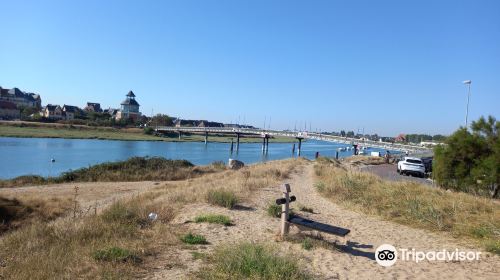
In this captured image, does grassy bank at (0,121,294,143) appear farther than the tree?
Yes

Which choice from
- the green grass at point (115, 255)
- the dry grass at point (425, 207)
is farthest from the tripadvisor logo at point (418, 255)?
the green grass at point (115, 255)

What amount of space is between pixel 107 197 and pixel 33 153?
38997mm

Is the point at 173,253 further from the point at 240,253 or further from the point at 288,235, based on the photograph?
the point at 288,235

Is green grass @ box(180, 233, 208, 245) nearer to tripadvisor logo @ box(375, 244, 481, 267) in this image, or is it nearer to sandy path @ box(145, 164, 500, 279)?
sandy path @ box(145, 164, 500, 279)

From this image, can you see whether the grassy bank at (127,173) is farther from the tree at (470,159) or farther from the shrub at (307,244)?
the shrub at (307,244)

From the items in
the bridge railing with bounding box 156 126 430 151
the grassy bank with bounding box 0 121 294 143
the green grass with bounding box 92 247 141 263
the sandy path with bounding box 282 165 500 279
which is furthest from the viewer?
the grassy bank with bounding box 0 121 294 143

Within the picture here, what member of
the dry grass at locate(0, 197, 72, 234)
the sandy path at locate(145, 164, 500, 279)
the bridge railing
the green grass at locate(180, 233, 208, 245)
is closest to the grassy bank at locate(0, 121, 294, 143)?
the bridge railing

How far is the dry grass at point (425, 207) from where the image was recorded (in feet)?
33.2

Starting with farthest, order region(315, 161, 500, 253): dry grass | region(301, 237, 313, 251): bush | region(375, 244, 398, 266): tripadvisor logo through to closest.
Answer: region(315, 161, 500, 253): dry grass → region(301, 237, 313, 251): bush → region(375, 244, 398, 266): tripadvisor logo

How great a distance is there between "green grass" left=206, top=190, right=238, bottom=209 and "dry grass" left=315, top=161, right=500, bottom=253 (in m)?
4.03

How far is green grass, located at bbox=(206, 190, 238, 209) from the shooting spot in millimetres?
12430

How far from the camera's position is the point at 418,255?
830 cm

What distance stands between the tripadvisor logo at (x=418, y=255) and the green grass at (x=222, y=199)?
503 centimetres

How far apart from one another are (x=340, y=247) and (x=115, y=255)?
445cm
